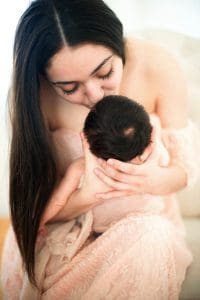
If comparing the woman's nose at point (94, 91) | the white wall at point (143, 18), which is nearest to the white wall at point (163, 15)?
the white wall at point (143, 18)

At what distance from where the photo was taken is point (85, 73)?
0.61 m

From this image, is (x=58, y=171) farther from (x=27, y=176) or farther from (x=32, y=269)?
(x=32, y=269)

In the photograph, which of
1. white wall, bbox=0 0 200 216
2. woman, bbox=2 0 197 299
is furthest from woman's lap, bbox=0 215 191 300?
white wall, bbox=0 0 200 216

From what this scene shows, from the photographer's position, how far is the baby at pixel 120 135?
59 centimetres

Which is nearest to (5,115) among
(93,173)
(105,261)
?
(93,173)

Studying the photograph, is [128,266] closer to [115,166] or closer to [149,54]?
[115,166]

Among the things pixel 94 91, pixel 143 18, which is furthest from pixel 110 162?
pixel 143 18

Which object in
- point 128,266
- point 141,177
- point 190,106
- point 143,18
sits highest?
point 143,18

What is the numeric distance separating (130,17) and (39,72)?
0.18 metres

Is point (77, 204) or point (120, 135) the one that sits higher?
point (120, 135)

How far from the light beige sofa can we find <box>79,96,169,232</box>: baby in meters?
0.07

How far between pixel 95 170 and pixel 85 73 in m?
0.17

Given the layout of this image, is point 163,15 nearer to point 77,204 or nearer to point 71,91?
point 71,91

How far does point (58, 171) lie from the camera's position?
67 centimetres
